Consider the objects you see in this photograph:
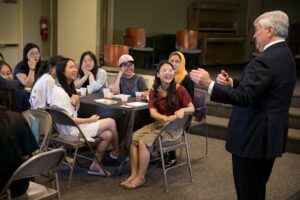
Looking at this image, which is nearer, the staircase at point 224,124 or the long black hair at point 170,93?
the long black hair at point 170,93

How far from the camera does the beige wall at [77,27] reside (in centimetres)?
725

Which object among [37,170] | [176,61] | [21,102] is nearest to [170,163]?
[176,61]

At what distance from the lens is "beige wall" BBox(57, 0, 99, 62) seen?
285 inches

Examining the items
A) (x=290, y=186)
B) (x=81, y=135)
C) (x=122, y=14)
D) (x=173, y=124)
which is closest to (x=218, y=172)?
(x=290, y=186)

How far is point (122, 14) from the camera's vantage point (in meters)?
8.46

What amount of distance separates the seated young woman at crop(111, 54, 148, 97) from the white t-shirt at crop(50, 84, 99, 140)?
95 centimetres

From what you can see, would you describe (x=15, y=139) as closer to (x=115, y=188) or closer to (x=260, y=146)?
(x=260, y=146)

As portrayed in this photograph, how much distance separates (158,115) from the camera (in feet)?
12.5

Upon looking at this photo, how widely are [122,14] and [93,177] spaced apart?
202 inches

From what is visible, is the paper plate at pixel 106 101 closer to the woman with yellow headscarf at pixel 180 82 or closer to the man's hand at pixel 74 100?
the man's hand at pixel 74 100

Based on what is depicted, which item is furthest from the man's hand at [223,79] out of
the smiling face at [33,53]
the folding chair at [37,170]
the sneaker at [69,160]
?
the smiling face at [33,53]

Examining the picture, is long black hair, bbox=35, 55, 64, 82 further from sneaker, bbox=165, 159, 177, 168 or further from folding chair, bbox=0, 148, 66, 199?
folding chair, bbox=0, 148, 66, 199

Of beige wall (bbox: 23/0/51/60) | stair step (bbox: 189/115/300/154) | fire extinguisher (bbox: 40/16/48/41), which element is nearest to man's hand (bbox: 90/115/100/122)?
stair step (bbox: 189/115/300/154)

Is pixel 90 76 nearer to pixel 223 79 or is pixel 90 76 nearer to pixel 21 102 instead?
pixel 21 102
